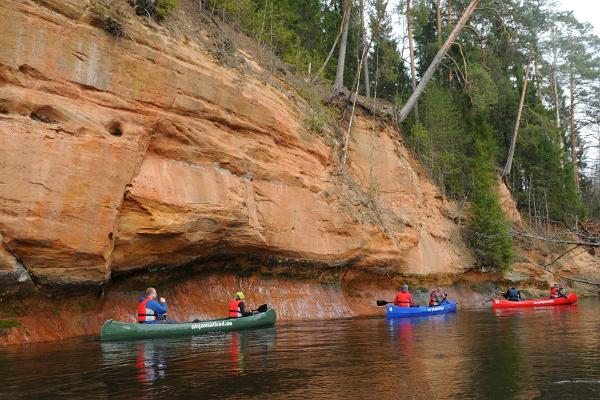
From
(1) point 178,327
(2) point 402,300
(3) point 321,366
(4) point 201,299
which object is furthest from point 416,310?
(3) point 321,366

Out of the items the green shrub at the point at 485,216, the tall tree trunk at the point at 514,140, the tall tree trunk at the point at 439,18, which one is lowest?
the green shrub at the point at 485,216

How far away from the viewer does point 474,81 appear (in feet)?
100

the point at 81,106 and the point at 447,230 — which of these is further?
the point at 447,230

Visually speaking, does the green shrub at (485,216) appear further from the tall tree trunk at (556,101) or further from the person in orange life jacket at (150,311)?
the person in orange life jacket at (150,311)

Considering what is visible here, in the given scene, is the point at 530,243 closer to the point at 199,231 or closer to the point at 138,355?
the point at 199,231

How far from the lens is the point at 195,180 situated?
1642 cm

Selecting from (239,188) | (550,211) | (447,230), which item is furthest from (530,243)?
(239,188)

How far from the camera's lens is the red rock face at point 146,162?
13.2m

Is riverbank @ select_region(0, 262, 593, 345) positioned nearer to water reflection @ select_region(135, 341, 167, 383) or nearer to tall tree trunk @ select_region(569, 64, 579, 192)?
water reflection @ select_region(135, 341, 167, 383)

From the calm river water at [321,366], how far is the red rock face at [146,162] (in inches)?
114

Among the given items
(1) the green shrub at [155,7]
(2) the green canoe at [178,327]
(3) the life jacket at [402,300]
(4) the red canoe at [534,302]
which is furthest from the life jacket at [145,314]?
(4) the red canoe at [534,302]

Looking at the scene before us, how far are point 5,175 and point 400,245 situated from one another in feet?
54.1

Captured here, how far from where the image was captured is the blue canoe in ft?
68.3

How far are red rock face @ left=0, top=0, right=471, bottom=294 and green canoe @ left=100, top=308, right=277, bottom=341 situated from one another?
1563mm
